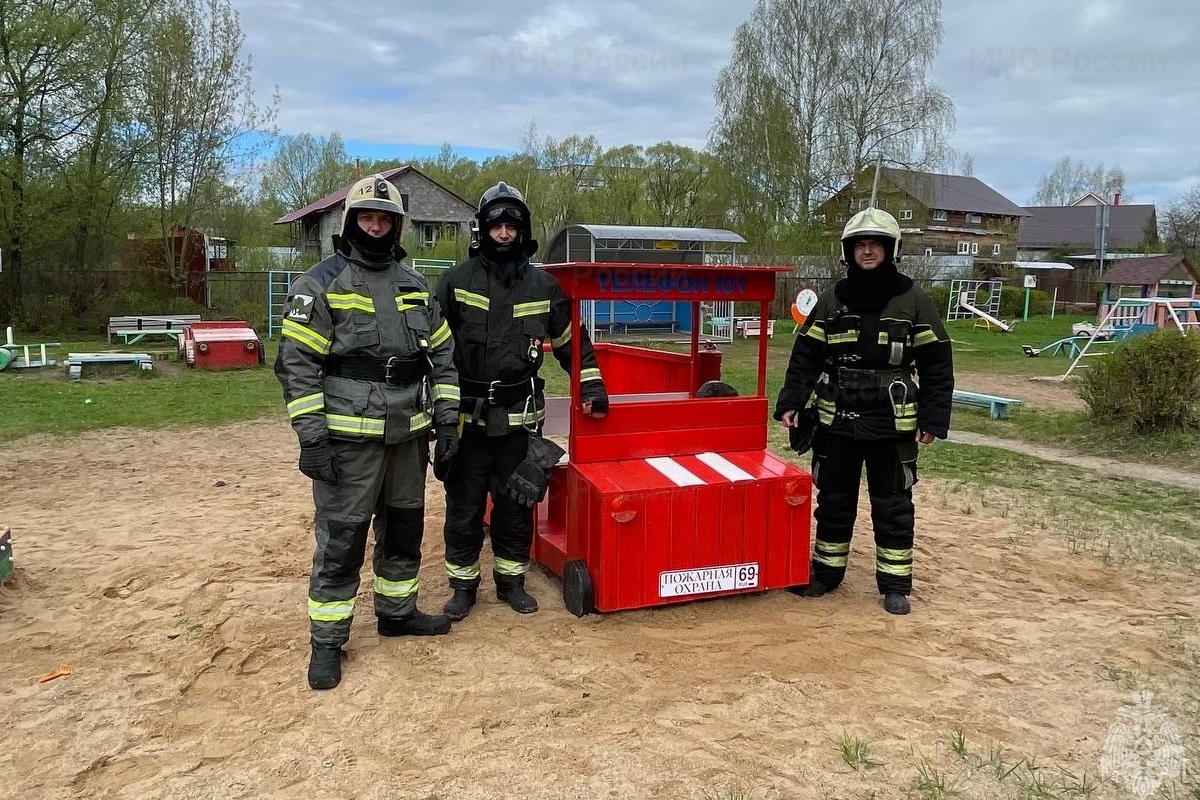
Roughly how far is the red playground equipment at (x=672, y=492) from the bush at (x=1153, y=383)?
5.75 meters

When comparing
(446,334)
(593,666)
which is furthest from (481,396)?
(593,666)

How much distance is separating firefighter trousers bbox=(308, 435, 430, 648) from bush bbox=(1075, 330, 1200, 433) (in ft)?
25.0

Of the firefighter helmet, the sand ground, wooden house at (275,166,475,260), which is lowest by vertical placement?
the sand ground

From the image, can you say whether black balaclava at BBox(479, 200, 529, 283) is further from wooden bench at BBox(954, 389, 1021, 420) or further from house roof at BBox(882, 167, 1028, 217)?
house roof at BBox(882, 167, 1028, 217)

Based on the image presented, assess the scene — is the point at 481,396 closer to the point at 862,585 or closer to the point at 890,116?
the point at 862,585

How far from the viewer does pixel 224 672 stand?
3.60 metres

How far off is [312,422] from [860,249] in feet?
8.73

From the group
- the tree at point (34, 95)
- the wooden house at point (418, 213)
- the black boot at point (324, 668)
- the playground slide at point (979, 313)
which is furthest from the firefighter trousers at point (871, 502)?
the wooden house at point (418, 213)

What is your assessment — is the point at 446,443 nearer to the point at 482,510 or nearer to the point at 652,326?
the point at 482,510

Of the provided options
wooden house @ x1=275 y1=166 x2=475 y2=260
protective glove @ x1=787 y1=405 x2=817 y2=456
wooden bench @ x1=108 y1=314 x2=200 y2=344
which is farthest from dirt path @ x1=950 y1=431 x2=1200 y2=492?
wooden house @ x1=275 y1=166 x2=475 y2=260

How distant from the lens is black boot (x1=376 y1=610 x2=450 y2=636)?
12.9ft

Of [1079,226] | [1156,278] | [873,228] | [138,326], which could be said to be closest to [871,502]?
[873,228]

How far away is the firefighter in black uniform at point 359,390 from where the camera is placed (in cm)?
343

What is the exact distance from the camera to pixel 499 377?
4023 millimetres
